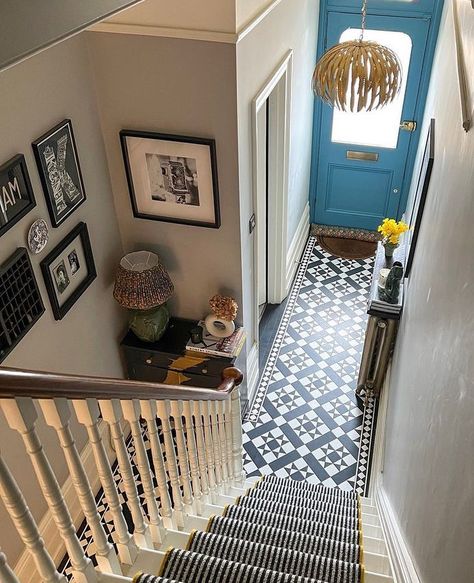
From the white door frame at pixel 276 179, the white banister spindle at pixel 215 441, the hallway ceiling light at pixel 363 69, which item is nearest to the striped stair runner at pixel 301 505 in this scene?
the white banister spindle at pixel 215 441

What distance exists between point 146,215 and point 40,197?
0.87 m

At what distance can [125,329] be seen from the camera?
4219 millimetres

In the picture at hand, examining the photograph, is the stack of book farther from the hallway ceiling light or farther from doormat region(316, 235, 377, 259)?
doormat region(316, 235, 377, 259)

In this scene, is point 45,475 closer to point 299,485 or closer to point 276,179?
point 299,485

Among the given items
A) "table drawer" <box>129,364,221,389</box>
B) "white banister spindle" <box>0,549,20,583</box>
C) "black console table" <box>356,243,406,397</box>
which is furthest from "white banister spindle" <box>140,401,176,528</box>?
"black console table" <box>356,243,406,397</box>

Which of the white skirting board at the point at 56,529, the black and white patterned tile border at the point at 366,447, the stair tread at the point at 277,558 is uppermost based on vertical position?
the stair tread at the point at 277,558

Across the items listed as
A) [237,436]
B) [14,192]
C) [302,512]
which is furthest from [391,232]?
[14,192]

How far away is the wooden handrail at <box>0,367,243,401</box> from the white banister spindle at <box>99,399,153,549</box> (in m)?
0.05

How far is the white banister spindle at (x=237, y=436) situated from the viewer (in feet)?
10.0

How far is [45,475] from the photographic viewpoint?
55.8 inches

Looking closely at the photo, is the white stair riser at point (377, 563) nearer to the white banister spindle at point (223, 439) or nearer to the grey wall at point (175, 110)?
the white banister spindle at point (223, 439)

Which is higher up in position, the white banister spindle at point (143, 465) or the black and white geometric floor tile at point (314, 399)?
the white banister spindle at point (143, 465)

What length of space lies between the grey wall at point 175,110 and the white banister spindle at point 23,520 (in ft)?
7.99

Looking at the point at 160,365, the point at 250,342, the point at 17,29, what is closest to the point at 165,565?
the point at 17,29
